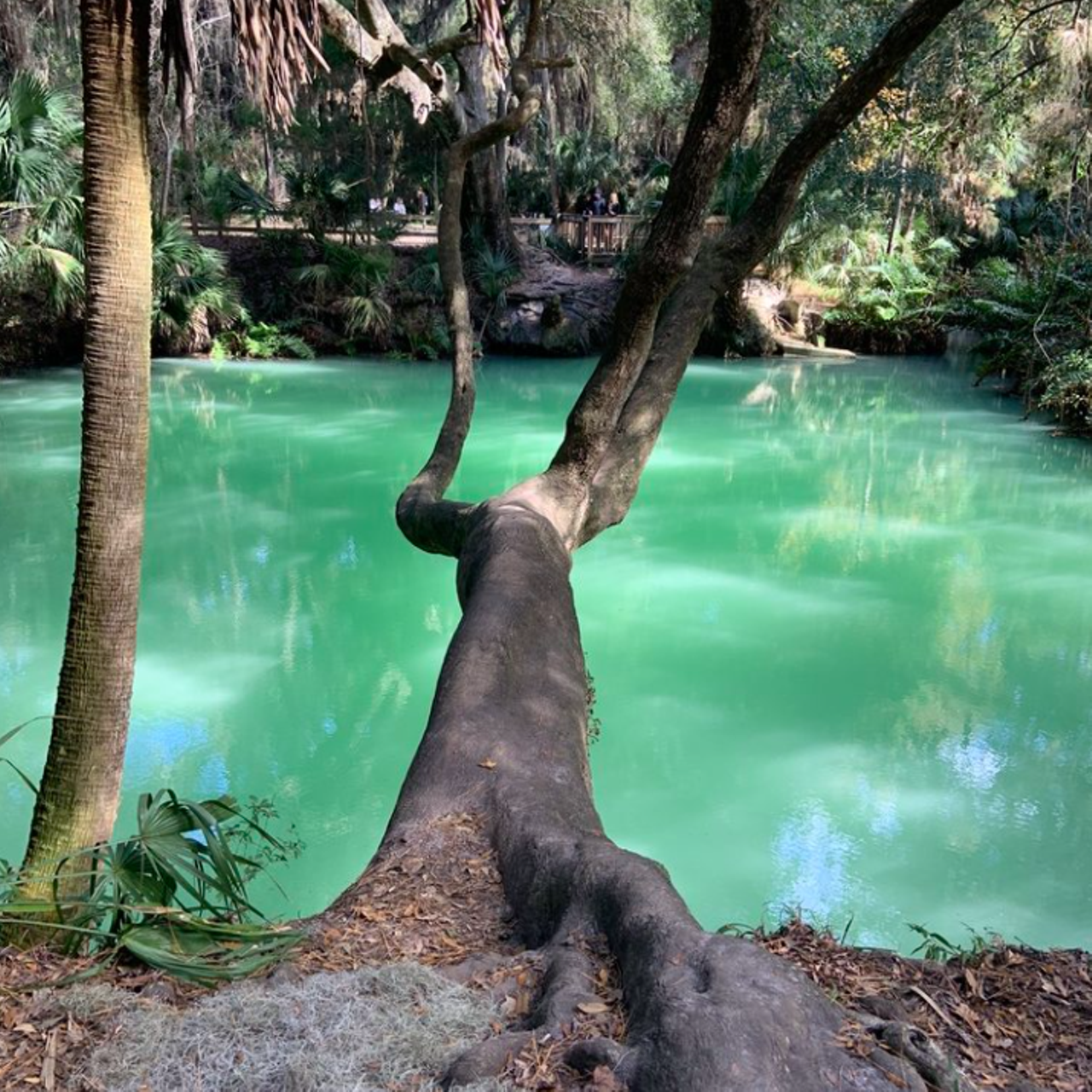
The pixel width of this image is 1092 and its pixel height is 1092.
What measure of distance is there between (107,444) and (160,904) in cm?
128

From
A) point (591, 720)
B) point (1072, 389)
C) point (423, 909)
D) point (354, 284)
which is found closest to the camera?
point (423, 909)

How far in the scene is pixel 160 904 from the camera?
2.85m

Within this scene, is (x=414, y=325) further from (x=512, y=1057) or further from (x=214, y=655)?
(x=512, y=1057)

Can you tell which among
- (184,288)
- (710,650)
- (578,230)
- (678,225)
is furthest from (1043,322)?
(678,225)

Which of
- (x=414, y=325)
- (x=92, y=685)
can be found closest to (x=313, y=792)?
(x=92, y=685)

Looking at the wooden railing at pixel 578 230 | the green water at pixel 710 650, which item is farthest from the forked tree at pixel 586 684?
the wooden railing at pixel 578 230

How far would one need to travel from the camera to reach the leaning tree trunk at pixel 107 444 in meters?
3.06

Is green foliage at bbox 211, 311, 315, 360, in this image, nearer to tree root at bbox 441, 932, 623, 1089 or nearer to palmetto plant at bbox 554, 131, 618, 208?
palmetto plant at bbox 554, 131, 618, 208

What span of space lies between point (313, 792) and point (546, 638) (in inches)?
127

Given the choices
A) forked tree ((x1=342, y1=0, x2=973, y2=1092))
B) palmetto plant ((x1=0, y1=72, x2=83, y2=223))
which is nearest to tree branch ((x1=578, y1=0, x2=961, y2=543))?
forked tree ((x1=342, y1=0, x2=973, y2=1092))

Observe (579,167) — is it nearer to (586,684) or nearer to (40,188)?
(40,188)

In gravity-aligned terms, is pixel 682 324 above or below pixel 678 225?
below

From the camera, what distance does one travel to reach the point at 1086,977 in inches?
109

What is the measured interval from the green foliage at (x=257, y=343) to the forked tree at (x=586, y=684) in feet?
62.3
